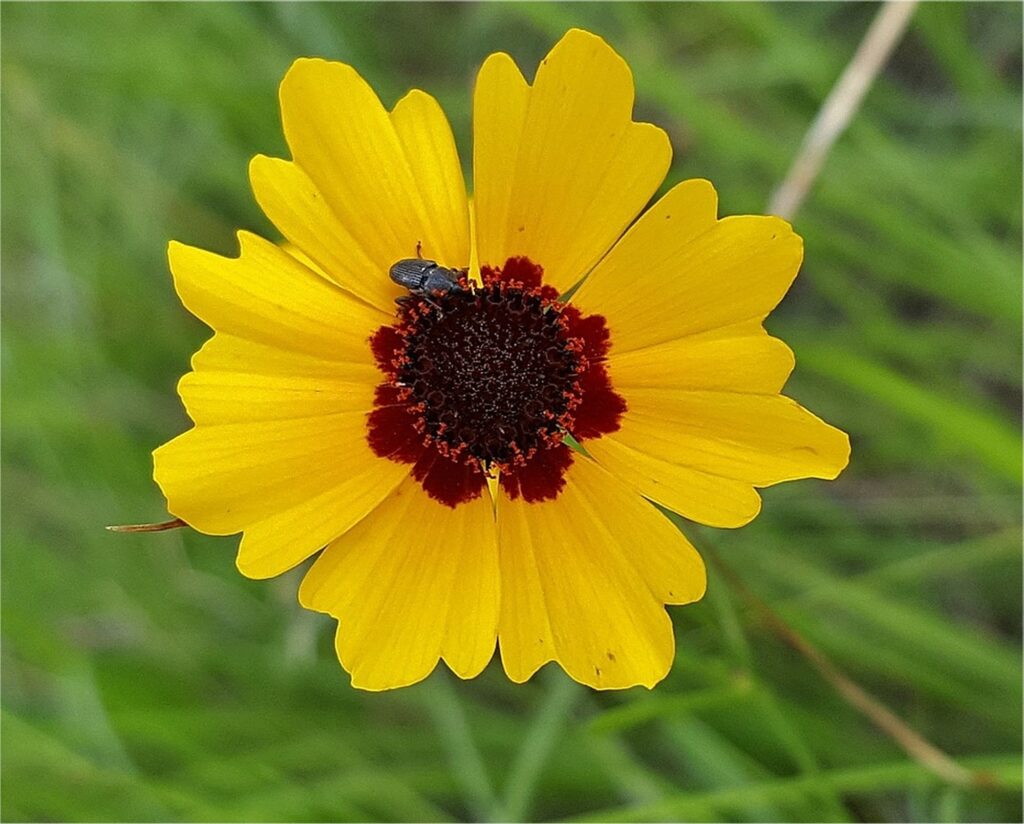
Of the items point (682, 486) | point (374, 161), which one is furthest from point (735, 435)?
point (374, 161)

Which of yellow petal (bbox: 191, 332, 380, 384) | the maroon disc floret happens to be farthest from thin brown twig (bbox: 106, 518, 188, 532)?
the maroon disc floret

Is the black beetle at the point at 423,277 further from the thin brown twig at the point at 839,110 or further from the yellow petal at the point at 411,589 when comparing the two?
the thin brown twig at the point at 839,110

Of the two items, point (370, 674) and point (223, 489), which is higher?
point (223, 489)

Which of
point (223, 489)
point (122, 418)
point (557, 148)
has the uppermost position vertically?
point (557, 148)

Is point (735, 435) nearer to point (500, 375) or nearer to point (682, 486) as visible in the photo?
point (682, 486)

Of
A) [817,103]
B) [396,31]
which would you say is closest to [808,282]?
[817,103]

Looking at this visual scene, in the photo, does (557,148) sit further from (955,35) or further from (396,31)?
(396,31)

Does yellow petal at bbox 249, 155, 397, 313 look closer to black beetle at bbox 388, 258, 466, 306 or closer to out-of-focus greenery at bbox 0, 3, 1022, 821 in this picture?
black beetle at bbox 388, 258, 466, 306
